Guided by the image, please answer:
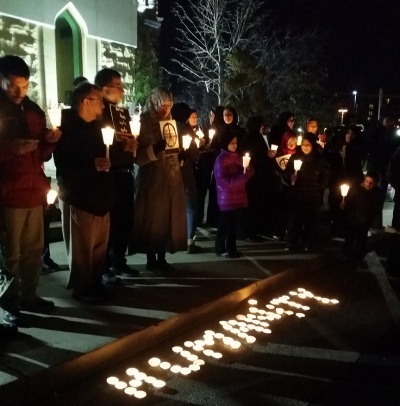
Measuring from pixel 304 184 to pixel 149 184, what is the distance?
9.14ft

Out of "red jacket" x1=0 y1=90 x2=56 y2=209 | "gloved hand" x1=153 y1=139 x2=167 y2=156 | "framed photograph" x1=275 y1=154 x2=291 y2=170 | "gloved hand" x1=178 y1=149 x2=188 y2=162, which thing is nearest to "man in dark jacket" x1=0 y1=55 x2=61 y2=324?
"red jacket" x1=0 y1=90 x2=56 y2=209

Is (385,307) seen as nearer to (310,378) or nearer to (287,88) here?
(310,378)

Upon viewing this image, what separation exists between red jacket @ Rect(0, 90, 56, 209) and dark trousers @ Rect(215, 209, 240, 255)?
3114 millimetres

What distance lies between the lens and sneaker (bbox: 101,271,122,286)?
6131mm

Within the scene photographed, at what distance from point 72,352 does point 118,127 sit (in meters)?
2.34

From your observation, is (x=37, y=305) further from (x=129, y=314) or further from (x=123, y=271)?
(x=123, y=271)

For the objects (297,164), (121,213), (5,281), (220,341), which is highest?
(297,164)

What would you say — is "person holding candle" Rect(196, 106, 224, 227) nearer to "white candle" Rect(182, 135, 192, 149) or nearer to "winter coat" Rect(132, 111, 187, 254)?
"white candle" Rect(182, 135, 192, 149)

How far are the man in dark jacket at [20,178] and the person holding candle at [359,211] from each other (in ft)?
15.5

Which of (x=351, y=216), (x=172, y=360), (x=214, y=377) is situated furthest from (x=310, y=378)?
(x=351, y=216)

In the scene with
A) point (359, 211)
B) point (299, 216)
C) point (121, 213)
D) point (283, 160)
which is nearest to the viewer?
point (121, 213)

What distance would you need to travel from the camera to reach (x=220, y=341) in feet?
16.7

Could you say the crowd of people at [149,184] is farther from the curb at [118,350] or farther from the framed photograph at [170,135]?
the curb at [118,350]

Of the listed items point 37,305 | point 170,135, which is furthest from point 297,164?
point 37,305
